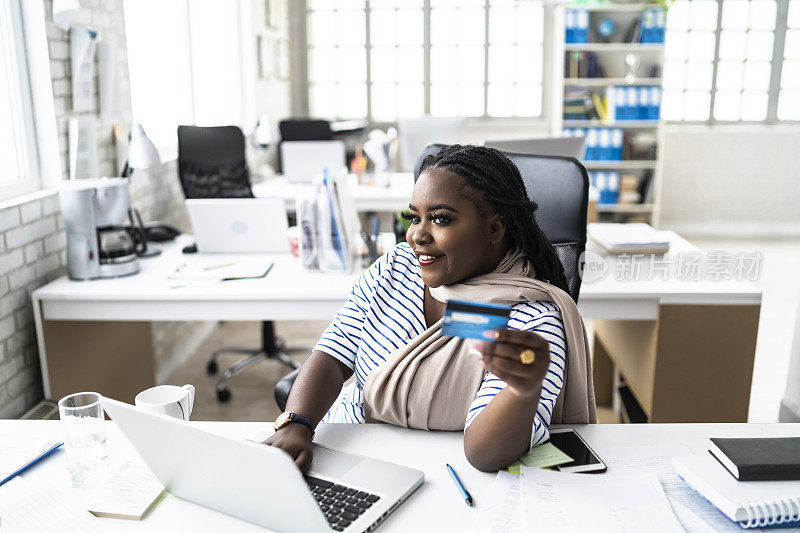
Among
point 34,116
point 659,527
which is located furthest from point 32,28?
point 659,527

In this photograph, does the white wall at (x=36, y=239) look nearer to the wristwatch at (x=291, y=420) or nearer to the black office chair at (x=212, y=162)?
the black office chair at (x=212, y=162)

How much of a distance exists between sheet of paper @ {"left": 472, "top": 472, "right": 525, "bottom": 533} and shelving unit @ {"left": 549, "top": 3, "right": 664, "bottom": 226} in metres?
5.47

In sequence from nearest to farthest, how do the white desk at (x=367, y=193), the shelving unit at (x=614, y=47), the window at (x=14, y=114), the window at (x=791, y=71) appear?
the window at (x=14, y=114) → the white desk at (x=367, y=193) → the shelving unit at (x=614, y=47) → the window at (x=791, y=71)

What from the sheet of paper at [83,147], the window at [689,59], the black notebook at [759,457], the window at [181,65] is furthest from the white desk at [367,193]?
the window at [689,59]

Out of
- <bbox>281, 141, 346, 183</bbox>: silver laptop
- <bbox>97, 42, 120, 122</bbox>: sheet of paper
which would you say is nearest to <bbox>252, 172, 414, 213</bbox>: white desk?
<bbox>281, 141, 346, 183</bbox>: silver laptop

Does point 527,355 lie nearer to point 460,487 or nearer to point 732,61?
point 460,487

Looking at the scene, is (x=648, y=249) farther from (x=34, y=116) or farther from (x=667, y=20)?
(x=667, y=20)

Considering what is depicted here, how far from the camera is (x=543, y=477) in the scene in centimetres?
114

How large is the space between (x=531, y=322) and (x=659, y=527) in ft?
1.26

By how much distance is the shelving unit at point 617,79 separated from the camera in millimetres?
6281

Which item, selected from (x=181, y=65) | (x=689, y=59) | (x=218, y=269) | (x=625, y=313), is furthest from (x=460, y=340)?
(x=689, y=59)

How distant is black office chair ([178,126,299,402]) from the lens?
3570 mm

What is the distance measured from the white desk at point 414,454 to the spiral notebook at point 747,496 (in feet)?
0.58

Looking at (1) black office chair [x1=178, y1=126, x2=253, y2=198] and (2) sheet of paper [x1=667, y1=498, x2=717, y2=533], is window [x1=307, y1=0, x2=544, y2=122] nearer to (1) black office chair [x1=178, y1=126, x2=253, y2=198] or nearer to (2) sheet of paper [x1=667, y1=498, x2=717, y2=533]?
(1) black office chair [x1=178, y1=126, x2=253, y2=198]
